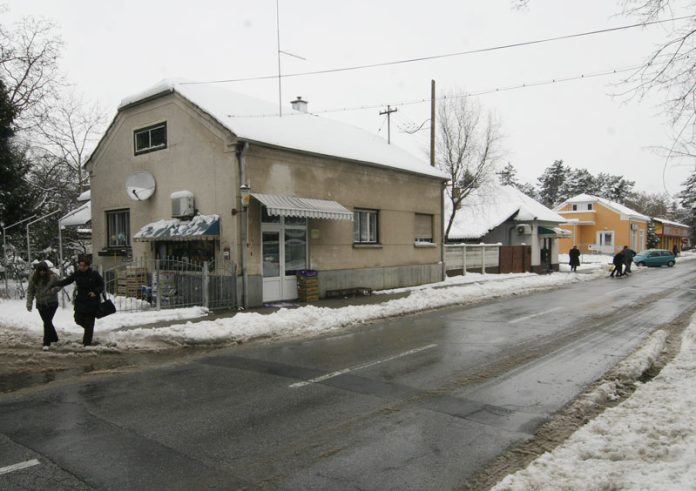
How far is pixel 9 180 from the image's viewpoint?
1927 centimetres

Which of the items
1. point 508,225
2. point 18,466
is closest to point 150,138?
point 18,466

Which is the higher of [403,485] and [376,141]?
[376,141]

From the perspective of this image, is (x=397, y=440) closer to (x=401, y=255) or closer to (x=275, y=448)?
(x=275, y=448)

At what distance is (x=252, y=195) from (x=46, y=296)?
5.77 metres

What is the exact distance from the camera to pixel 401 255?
19.3 m

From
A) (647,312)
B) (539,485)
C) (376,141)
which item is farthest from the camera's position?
(376,141)

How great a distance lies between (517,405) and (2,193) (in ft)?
67.6

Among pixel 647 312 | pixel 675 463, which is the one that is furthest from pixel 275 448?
pixel 647 312

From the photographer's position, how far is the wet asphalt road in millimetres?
3965

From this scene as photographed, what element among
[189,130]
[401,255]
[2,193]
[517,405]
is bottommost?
[517,405]

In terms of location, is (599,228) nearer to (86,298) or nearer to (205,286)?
(205,286)

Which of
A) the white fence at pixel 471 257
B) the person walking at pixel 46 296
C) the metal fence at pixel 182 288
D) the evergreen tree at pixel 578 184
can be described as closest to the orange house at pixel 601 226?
the white fence at pixel 471 257

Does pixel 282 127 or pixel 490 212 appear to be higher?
pixel 282 127

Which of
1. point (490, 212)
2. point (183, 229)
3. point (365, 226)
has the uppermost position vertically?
point (490, 212)
